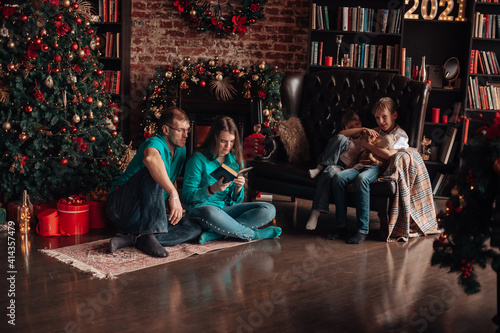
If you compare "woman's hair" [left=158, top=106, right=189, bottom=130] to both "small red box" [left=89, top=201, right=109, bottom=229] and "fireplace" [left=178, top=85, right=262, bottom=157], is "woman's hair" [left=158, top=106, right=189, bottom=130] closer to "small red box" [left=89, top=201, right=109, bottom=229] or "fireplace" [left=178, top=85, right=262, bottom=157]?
"small red box" [left=89, top=201, right=109, bottom=229]

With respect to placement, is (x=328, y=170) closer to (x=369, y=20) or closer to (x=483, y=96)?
(x=369, y=20)

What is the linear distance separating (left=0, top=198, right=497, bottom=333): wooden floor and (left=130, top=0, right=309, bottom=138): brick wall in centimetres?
302

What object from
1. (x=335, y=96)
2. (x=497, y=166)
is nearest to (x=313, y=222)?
(x=335, y=96)

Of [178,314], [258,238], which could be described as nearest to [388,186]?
[258,238]

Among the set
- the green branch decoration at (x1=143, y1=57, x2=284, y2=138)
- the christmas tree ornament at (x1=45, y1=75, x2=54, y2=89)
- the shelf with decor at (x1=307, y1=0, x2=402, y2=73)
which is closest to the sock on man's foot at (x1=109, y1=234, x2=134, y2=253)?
the christmas tree ornament at (x1=45, y1=75, x2=54, y2=89)

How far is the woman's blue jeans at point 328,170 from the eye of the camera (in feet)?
12.2

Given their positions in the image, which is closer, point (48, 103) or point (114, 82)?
point (48, 103)

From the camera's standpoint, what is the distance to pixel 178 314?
2.31m

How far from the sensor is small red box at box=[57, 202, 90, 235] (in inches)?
140

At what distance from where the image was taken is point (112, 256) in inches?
120

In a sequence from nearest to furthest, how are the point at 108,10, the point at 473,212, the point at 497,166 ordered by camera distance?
the point at 497,166, the point at 473,212, the point at 108,10

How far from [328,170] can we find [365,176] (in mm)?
309

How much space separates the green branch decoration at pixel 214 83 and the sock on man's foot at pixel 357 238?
7.30 ft

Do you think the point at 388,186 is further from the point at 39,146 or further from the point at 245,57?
the point at 245,57
